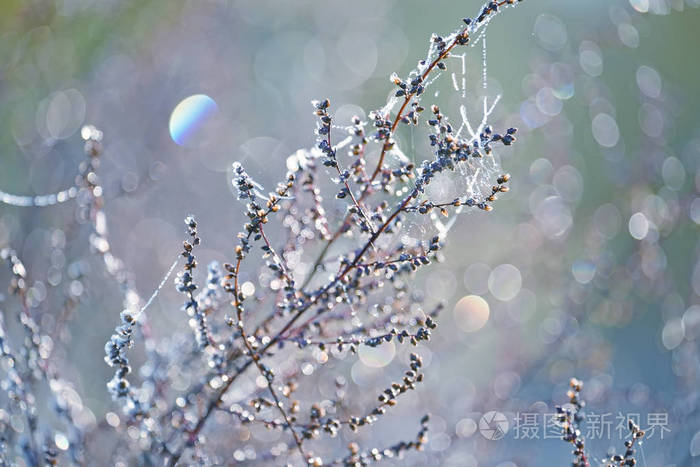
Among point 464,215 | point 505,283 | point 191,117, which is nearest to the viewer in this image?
point 464,215

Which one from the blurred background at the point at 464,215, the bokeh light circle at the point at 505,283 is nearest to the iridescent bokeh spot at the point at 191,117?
the blurred background at the point at 464,215

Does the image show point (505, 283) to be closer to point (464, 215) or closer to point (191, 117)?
point (464, 215)

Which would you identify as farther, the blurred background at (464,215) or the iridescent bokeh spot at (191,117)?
the iridescent bokeh spot at (191,117)

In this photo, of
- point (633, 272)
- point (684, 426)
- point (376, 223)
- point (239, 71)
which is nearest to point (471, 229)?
point (633, 272)

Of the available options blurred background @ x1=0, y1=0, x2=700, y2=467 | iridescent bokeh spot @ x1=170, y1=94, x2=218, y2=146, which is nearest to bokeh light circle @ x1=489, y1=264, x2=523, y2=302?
blurred background @ x1=0, y1=0, x2=700, y2=467

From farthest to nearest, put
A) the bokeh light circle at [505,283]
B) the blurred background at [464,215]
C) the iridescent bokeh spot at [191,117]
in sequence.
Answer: the bokeh light circle at [505,283] < the iridescent bokeh spot at [191,117] < the blurred background at [464,215]

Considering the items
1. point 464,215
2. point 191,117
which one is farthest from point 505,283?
point 191,117

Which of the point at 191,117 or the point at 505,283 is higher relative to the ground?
the point at 191,117

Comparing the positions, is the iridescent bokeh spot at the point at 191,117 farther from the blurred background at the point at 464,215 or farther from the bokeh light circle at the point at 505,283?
the bokeh light circle at the point at 505,283
